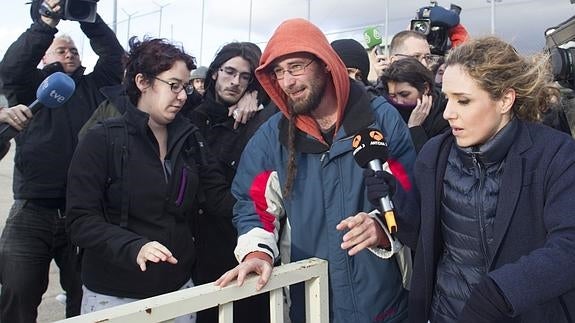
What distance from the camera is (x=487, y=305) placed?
1.35 meters

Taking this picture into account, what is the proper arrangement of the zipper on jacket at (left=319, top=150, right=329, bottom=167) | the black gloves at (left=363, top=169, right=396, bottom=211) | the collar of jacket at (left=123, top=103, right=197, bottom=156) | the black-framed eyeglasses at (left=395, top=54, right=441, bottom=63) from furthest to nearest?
1. the black-framed eyeglasses at (left=395, top=54, right=441, bottom=63)
2. the collar of jacket at (left=123, top=103, right=197, bottom=156)
3. the zipper on jacket at (left=319, top=150, right=329, bottom=167)
4. the black gloves at (left=363, top=169, right=396, bottom=211)

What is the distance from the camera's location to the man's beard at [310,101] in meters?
2.09

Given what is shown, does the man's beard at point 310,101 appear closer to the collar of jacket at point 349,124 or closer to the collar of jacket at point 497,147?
the collar of jacket at point 349,124

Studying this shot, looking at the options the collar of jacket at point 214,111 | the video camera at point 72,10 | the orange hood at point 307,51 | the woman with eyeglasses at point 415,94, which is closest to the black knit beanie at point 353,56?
the woman with eyeglasses at point 415,94

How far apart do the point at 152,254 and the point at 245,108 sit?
125 centimetres

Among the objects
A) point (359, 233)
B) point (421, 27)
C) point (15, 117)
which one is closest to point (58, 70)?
point (15, 117)

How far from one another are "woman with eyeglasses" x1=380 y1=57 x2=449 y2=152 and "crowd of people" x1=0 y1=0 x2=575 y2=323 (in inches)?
A: 0.4

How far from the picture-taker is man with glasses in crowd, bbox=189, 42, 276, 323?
8.98 ft

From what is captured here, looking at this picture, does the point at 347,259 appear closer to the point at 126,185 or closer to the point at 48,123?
the point at 126,185

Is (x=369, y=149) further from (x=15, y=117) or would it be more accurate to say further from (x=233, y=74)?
(x=15, y=117)

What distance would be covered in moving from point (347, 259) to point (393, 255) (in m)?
0.20

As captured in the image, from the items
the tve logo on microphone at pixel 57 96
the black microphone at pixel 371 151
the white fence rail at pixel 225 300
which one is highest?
the tve logo on microphone at pixel 57 96

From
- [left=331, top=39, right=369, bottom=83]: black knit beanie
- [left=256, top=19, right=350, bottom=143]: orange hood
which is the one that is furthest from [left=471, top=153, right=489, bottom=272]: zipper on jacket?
[left=331, top=39, right=369, bottom=83]: black knit beanie

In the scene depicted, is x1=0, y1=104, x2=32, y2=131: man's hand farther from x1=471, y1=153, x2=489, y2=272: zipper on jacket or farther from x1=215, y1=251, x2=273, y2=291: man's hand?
x1=471, y1=153, x2=489, y2=272: zipper on jacket
